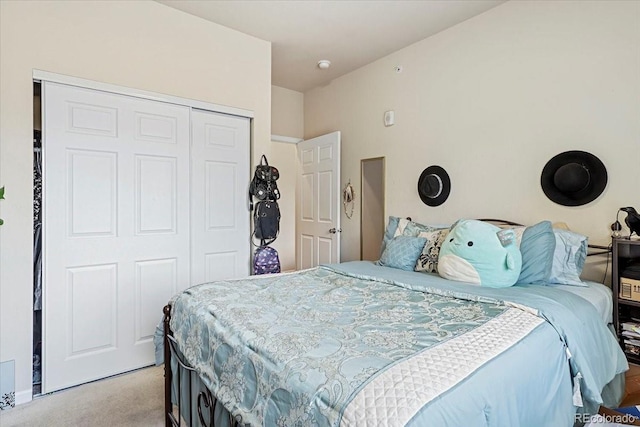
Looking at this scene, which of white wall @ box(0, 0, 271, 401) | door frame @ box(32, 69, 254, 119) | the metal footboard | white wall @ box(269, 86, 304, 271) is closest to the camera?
the metal footboard

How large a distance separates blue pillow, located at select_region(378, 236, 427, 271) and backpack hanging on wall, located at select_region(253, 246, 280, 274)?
3.57ft

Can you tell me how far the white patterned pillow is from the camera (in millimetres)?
2338

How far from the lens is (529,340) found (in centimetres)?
Answer: 121

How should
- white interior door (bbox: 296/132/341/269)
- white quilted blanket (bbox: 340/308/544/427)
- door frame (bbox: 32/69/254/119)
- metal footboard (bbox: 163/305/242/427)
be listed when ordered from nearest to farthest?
white quilted blanket (bbox: 340/308/544/427) → metal footboard (bbox: 163/305/242/427) → door frame (bbox: 32/69/254/119) → white interior door (bbox: 296/132/341/269)

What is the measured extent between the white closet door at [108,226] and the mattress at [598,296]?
2692 millimetres

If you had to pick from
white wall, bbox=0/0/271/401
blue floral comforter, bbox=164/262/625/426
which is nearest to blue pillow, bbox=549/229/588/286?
blue floral comforter, bbox=164/262/625/426

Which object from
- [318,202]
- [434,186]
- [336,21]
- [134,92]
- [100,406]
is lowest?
[100,406]

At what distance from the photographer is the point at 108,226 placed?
8.10 feet

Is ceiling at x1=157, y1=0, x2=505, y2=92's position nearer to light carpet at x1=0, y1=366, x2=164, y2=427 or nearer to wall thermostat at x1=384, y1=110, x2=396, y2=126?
wall thermostat at x1=384, y1=110, x2=396, y2=126

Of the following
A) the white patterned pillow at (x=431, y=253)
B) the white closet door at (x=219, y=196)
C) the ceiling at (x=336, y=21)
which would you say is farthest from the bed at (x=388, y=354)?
the ceiling at (x=336, y=21)

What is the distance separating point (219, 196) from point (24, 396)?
185cm

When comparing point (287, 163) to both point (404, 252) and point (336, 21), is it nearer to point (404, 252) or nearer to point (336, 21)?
point (336, 21)

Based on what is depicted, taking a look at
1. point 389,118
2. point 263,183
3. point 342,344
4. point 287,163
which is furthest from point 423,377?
point 287,163

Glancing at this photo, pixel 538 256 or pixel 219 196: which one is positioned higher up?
pixel 219 196
